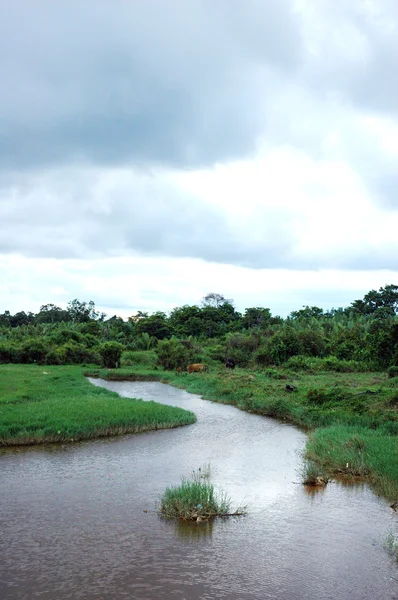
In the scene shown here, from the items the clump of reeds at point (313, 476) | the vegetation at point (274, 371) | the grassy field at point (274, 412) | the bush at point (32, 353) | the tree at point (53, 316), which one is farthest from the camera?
the tree at point (53, 316)

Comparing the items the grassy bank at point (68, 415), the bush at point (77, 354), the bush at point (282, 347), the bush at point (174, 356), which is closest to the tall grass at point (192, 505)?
the grassy bank at point (68, 415)

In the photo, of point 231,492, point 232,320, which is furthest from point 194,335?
point 231,492

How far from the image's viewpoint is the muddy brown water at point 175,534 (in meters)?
7.88

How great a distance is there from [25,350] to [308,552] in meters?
33.9

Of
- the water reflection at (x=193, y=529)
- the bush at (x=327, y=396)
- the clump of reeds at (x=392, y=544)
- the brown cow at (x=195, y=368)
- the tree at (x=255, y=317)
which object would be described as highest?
the tree at (x=255, y=317)

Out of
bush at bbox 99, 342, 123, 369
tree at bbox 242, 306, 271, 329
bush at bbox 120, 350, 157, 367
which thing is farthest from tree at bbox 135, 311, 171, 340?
bush at bbox 99, 342, 123, 369

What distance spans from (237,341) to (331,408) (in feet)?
73.8

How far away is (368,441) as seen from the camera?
14.3m

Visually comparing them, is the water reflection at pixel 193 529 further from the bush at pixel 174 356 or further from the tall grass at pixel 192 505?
the bush at pixel 174 356

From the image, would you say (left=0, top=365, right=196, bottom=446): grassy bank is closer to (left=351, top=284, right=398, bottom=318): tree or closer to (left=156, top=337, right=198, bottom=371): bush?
(left=156, top=337, right=198, bottom=371): bush

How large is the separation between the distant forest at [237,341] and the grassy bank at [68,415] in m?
13.3

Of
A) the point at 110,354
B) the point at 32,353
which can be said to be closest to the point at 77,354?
the point at 110,354

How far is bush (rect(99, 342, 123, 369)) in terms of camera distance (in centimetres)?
4019

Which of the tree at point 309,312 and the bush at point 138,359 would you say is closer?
the bush at point 138,359
